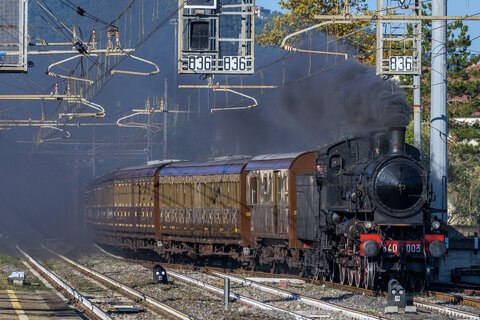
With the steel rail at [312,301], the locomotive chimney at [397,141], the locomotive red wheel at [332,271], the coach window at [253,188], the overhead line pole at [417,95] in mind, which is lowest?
the steel rail at [312,301]

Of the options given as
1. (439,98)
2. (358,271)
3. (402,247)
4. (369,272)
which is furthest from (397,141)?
(439,98)

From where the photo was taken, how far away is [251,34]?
21.7 metres

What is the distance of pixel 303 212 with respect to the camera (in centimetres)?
2375

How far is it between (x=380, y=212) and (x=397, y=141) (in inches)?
68.5

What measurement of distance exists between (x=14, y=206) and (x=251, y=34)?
227ft

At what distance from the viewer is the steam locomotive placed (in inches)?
779

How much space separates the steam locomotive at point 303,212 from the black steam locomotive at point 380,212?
0.08ft

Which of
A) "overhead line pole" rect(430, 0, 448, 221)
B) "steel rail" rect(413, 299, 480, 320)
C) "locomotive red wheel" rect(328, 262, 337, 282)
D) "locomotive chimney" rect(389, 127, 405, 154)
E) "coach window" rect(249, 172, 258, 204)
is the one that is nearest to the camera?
"steel rail" rect(413, 299, 480, 320)

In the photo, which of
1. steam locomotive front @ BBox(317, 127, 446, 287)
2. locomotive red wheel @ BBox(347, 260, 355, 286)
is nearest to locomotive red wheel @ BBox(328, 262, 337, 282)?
locomotive red wheel @ BBox(347, 260, 355, 286)

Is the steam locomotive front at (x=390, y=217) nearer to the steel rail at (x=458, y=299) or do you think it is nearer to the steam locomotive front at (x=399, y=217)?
the steam locomotive front at (x=399, y=217)

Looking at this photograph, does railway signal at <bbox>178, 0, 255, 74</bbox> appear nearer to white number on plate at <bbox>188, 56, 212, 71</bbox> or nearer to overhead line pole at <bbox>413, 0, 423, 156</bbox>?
white number on plate at <bbox>188, 56, 212, 71</bbox>

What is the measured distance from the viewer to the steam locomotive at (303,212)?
19.8 meters

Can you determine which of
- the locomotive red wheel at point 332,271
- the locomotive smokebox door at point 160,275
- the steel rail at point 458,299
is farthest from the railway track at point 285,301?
the steel rail at point 458,299

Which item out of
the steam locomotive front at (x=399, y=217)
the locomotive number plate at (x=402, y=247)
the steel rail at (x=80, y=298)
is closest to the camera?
the steel rail at (x=80, y=298)
